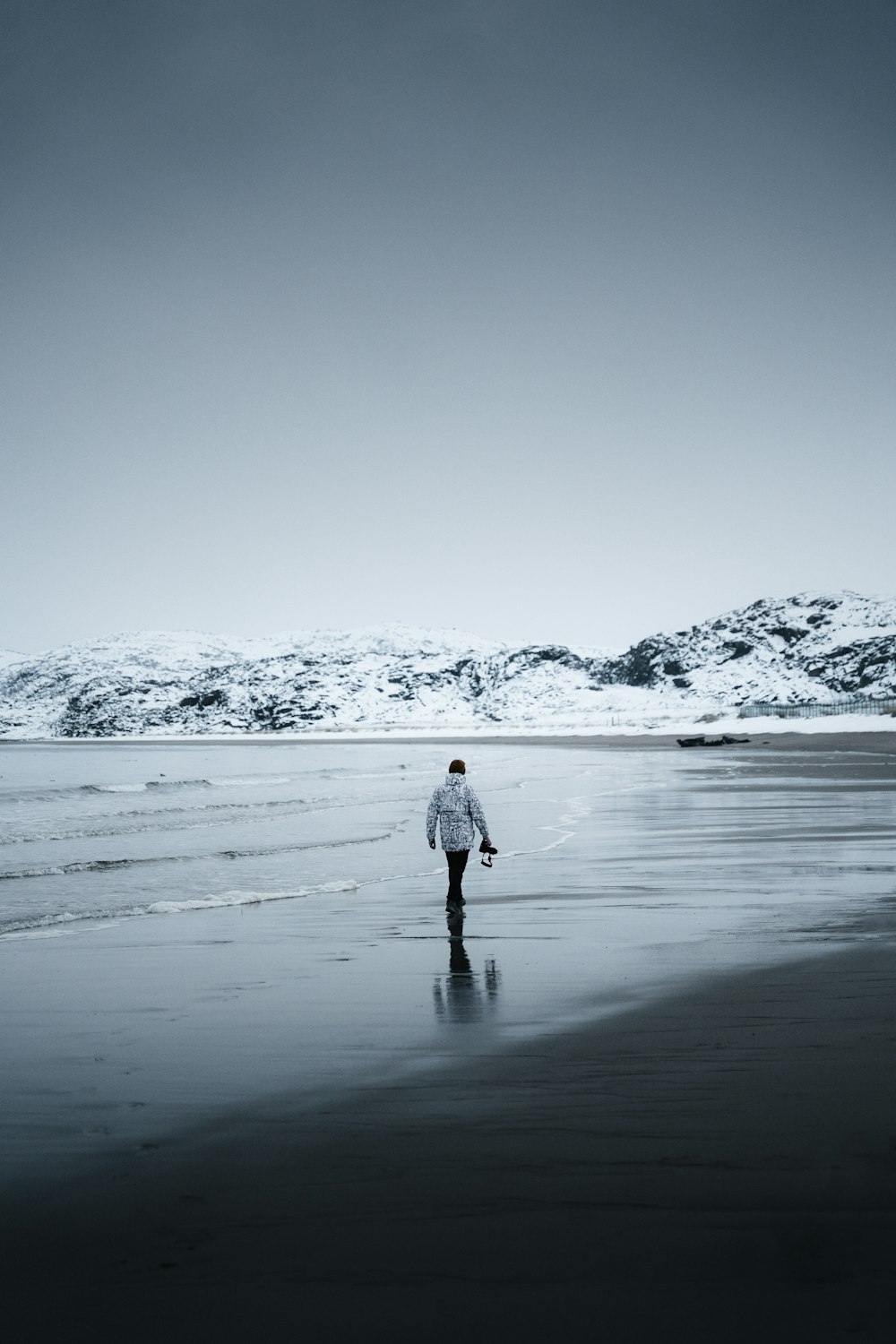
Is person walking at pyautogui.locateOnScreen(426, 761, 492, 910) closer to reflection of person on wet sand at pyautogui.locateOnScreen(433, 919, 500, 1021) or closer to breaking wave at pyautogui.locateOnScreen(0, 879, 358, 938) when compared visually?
breaking wave at pyautogui.locateOnScreen(0, 879, 358, 938)

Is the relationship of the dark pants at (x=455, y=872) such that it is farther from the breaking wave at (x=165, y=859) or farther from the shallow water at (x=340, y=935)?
the breaking wave at (x=165, y=859)

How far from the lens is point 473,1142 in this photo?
170 inches

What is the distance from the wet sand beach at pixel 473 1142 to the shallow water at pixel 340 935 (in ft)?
0.17

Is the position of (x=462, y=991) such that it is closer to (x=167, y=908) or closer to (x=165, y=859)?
(x=167, y=908)

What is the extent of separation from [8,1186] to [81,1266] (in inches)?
34.1

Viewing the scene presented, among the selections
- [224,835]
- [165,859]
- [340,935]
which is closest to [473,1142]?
[340,935]

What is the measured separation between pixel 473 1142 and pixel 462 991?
290 centimetres

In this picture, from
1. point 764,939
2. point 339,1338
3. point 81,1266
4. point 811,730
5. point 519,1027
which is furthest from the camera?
point 811,730

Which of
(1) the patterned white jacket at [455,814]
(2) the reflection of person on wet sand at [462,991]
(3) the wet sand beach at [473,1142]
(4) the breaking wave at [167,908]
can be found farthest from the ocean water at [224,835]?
(2) the reflection of person on wet sand at [462,991]

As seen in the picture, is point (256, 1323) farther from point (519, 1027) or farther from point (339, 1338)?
point (519, 1027)

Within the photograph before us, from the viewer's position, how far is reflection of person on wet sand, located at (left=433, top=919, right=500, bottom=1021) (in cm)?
660

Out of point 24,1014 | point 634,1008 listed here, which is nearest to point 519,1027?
point 634,1008

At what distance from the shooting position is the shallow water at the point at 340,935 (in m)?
5.52

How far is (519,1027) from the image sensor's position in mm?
6223
